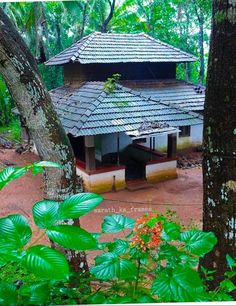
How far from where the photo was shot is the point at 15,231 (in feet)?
2.64

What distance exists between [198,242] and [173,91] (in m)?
10.8

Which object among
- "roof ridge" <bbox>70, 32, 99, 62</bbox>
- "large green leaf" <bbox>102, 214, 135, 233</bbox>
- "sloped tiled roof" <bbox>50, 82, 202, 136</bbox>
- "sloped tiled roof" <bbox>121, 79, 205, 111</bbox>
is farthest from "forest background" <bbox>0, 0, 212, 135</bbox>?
"large green leaf" <bbox>102, 214, 135, 233</bbox>

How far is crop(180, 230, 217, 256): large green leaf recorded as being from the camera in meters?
1.01

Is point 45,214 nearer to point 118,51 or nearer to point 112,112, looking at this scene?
point 112,112

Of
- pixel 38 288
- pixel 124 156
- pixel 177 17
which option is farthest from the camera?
pixel 177 17

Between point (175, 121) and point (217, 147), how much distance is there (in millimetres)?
7409

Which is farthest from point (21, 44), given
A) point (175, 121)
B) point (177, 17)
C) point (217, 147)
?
point (177, 17)

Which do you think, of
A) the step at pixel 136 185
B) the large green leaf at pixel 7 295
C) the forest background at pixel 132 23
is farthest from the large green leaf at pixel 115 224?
the forest background at pixel 132 23

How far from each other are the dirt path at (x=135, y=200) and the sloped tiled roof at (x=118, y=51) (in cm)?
405

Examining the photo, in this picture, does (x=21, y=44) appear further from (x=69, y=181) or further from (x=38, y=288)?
(x=38, y=288)

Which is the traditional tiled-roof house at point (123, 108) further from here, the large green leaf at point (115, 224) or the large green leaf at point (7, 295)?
the large green leaf at point (7, 295)

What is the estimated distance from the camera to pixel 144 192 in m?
8.34

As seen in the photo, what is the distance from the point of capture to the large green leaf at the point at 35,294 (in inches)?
36.5

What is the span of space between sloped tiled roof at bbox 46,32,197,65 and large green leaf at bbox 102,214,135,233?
9472 mm
